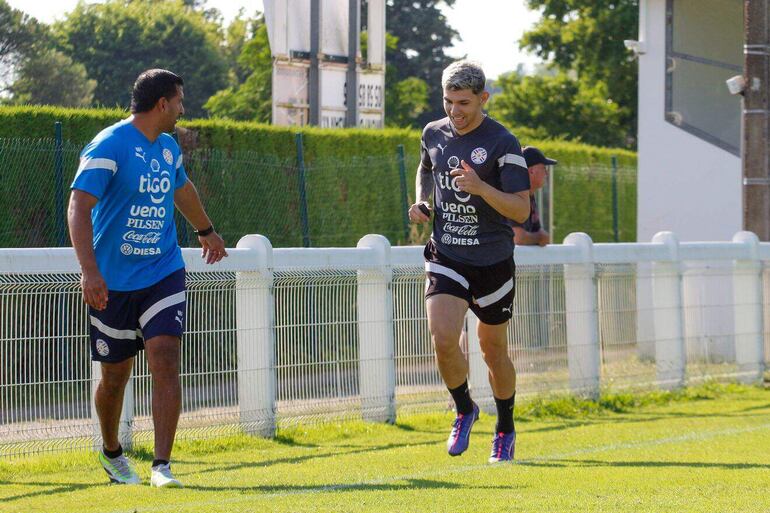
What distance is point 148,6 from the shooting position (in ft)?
230

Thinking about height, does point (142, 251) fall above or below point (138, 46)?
below

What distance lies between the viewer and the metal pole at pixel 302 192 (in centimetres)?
1781

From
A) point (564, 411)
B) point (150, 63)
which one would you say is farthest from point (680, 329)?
point (150, 63)

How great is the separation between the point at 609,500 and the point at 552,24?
36688 mm

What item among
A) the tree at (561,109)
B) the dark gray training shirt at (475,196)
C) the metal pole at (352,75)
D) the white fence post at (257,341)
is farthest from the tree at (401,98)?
the dark gray training shirt at (475,196)

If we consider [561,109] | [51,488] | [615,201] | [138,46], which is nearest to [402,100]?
[561,109]

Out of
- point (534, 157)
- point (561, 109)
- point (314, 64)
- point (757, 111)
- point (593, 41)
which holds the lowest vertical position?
point (534, 157)

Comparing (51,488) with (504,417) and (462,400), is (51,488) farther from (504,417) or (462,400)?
(504,417)

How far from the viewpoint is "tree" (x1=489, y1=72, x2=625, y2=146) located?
143 ft

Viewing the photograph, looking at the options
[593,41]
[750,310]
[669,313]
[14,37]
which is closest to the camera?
[669,313]

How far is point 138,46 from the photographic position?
65.7m

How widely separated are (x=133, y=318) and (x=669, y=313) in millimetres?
6816

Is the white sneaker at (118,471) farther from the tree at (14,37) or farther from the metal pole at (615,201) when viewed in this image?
the tree at (14,37)

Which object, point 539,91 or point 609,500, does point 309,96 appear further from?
point 539,91
